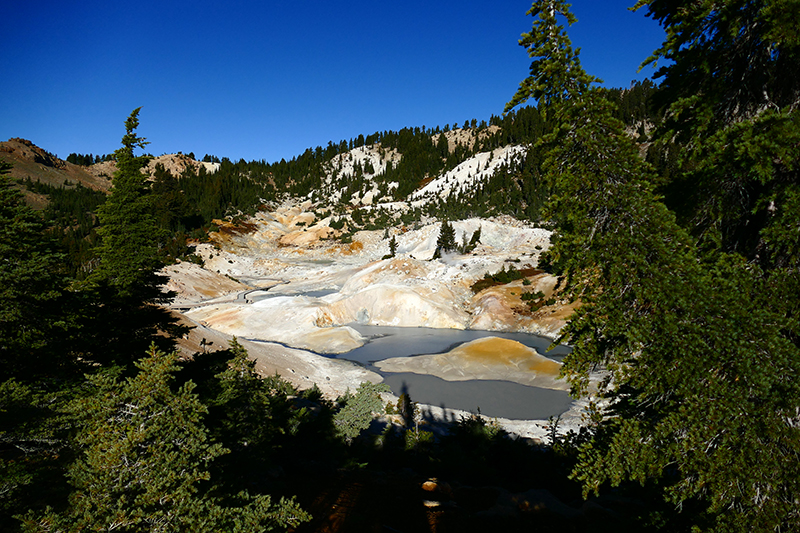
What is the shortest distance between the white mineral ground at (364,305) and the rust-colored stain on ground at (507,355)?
77mm

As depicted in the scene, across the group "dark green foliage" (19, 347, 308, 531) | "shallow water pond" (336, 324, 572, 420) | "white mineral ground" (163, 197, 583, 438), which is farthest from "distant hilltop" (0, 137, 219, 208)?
"dark green foliage" (19, 347, 308, 531)

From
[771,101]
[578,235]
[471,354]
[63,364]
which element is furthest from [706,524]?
[471,354]

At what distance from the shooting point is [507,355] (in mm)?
26406

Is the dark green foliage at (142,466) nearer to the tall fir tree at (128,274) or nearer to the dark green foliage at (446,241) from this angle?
the tall fir tree at (128,274)

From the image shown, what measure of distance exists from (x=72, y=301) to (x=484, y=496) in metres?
12.1

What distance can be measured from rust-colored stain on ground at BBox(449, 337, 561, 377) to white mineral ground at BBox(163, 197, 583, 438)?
0.08m

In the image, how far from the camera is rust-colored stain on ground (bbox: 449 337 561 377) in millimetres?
24625

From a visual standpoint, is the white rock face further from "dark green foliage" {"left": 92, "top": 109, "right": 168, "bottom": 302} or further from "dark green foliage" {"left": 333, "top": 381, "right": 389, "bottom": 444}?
"dark green foliage" {"left": 92, "top": 109, "right": 168, "bottom": 302}

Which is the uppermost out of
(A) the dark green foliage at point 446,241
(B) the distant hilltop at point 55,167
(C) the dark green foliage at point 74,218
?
(B) the distant hilltop at point 55,167

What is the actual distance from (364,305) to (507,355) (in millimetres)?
19846

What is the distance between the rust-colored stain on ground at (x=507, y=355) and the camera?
80.8ft

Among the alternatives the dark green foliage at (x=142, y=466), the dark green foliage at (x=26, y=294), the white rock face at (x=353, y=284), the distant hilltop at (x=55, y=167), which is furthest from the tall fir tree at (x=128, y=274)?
the distant hilltop at (x=55, y=167)

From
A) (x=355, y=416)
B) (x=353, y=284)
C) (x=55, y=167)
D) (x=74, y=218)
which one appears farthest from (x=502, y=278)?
(x=55, y=167)

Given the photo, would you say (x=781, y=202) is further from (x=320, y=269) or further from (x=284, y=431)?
(x=320, y=269)
